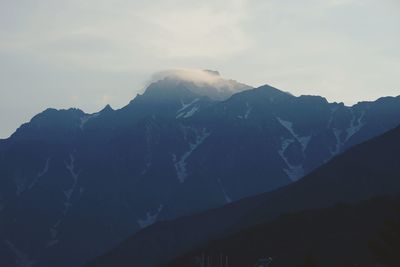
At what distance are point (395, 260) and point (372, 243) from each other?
2.67m

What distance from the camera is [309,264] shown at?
97.5m

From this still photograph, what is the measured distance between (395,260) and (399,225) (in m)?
3.55

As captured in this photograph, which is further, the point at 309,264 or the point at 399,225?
the point at 309,264

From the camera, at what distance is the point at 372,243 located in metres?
89.7

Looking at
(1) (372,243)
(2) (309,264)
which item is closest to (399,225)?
(1) (372,243)

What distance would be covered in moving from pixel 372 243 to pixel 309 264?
387 inches

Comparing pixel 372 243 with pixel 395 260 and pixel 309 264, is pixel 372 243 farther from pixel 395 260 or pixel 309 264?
pixel 309 264

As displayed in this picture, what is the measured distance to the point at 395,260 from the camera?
89312mm

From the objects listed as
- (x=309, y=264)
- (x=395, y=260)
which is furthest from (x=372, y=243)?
(x=309, y=264)

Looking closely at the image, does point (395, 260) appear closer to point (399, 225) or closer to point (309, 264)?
point (399, 225)

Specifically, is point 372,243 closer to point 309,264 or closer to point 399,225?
point 399,225

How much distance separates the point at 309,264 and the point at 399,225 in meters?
12.7

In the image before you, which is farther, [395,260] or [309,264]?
[309,264]

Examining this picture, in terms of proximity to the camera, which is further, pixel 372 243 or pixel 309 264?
pixel 309 264
